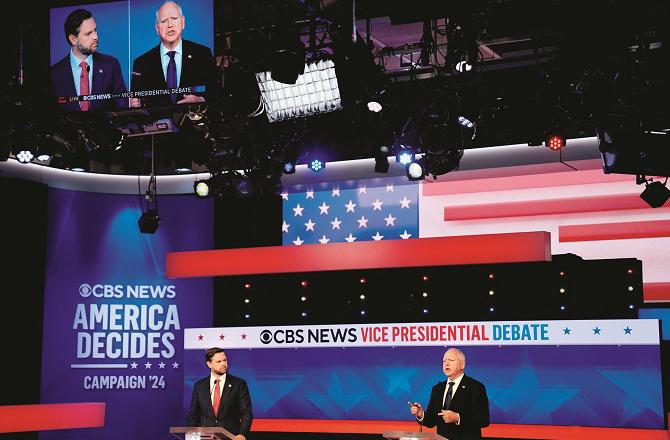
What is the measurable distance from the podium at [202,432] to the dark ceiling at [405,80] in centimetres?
214

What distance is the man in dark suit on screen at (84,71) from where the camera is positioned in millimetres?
6262

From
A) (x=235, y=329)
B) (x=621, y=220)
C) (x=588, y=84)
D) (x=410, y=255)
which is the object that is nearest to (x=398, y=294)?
(x=410, y=255)

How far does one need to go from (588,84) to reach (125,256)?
6631 mm

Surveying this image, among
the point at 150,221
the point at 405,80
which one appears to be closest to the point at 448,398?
the point at 405,80

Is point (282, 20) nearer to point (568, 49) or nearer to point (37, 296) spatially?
point (568, 49)

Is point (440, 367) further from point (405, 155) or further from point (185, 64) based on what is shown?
point (185, 64)

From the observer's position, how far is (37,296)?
11500mm

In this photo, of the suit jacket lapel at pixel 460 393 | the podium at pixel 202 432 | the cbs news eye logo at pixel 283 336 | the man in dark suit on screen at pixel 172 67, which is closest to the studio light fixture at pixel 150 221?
the cbs news eye logo at pixel 283 336

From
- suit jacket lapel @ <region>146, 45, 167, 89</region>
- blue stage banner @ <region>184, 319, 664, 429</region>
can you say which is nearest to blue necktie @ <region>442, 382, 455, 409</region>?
suit jacket lapel @ <region>146, 45, 167, 89</region>

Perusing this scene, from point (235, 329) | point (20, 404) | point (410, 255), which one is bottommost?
point (20, 404)

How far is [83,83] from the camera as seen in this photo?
632cm

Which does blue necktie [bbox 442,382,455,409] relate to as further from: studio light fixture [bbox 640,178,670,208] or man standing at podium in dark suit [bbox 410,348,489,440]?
studio light fixture [bbox 640,178,670,208]

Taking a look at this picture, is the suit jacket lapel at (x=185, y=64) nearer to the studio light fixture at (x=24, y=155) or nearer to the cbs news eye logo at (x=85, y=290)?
the studio light fixture at (x=24, y=155)

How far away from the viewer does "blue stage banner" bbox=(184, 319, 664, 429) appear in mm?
9281
